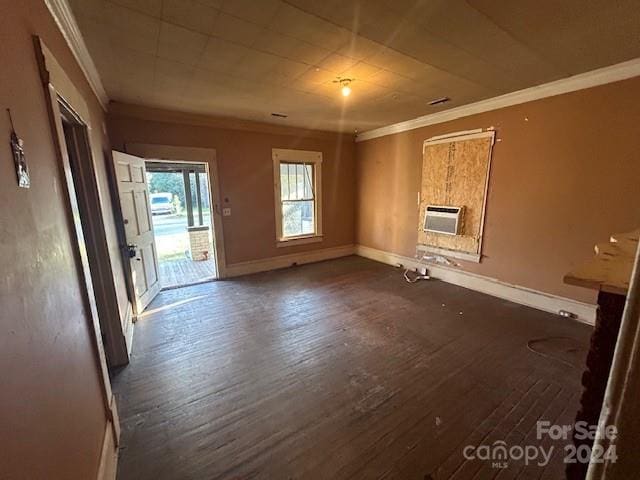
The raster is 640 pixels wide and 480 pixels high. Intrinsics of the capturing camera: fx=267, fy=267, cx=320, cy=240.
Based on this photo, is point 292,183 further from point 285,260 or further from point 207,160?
point 207,160

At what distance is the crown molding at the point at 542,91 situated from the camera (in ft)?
8.22

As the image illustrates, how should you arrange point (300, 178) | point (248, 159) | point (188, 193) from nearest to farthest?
point (248, 159) < point (300, 178) < point (188, 193)

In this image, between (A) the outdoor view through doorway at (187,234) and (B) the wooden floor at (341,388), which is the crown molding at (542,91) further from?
(A) the outdoor view through doorway at (187,234)

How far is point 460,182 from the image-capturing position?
3936 millimetres

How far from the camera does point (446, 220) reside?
161 inches

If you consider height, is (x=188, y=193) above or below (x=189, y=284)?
above

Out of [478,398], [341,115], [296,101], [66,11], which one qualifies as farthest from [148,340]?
[341,115]

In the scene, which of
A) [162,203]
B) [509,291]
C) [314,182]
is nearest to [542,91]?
[509,291]

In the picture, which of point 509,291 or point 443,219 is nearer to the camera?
point 509,291

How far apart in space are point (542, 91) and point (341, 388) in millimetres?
3801

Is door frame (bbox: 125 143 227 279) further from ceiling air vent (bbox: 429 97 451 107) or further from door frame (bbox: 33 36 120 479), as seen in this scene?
ceiling air vent (bbox: 429 97 451 107)

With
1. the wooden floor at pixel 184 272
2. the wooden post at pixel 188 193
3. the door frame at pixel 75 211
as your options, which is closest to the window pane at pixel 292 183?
the wooden floor at pixel 184 272

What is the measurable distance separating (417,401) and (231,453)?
125 cm

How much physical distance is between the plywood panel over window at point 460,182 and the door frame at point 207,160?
3.41 metres
